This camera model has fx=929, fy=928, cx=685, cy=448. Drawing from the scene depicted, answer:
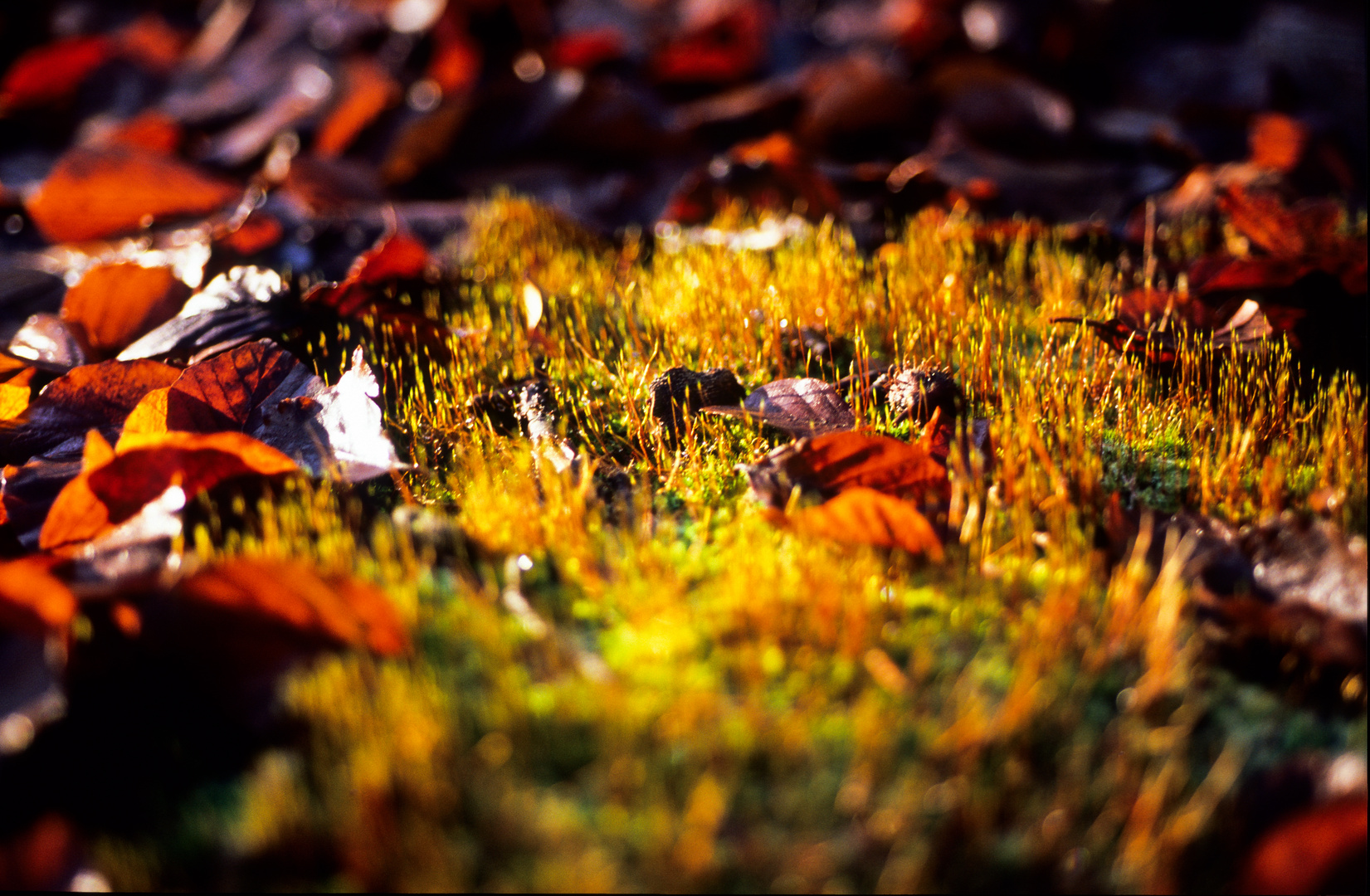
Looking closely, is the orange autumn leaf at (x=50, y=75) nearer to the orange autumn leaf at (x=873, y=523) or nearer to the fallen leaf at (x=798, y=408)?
the fallen leaf at (x=798, y=408)

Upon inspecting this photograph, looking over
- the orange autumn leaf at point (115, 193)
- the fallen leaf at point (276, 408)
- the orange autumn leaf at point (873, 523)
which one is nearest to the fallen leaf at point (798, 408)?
the orange autumn leaf at point (873, 523)

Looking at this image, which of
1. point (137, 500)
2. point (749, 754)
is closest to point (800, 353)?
point (749, 754)

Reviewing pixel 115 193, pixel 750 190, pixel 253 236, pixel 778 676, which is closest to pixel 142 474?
pixel 778 676

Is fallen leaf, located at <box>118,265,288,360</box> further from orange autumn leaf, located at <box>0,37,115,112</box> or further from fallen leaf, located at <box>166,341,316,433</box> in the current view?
orange autumn leaf, located at <box>0,37,115,112</box>

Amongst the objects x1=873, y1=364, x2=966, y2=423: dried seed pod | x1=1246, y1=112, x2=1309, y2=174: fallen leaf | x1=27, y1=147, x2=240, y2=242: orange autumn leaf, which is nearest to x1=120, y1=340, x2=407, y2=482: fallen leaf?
x1=873, y1=364, x2=966, y2=423: dried seed pod

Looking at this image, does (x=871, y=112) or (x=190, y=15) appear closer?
(x=871, y=112)

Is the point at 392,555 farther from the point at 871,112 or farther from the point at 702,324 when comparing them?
the point at 871,112
